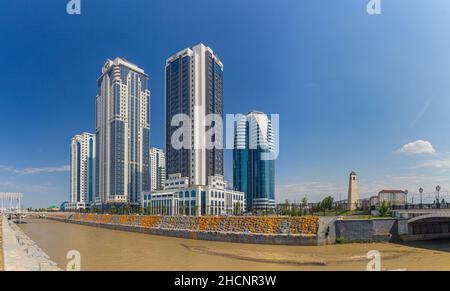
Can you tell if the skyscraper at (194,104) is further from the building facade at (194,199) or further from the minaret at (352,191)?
the minaret at (352,191)

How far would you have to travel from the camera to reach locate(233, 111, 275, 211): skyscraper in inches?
3445

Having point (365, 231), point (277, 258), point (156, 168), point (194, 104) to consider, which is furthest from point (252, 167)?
point (277, 258)

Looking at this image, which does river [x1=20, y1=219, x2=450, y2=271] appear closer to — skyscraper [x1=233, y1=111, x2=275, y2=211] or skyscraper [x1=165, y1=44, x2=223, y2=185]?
skyscraper [x1=165, y1=44, x2=223, y2=185]

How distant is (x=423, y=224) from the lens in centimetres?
2528

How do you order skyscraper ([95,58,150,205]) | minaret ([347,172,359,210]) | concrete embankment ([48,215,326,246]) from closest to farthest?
1. concrete embankment ([48,215,326,246])
2. minaret ([347,172,359,210])
3. skyscraper ([95,58,150,205])

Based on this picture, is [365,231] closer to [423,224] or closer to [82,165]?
[423,224]

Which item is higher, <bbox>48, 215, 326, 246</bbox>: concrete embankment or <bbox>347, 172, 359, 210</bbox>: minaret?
<bbox>347, 172, 359, 210</bbox>: minaret

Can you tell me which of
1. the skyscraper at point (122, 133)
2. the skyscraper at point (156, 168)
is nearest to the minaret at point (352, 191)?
the skyscraper at point (122, 133)

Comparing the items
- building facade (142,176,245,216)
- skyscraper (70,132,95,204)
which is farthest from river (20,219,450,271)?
skyscraper (70,132,95,204)

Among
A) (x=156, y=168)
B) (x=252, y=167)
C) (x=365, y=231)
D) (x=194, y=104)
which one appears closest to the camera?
(x=365, y=231)

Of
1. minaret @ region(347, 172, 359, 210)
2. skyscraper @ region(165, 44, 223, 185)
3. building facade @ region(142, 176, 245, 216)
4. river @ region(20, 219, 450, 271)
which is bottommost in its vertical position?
building facade @ region(142, 176, 245, 216)

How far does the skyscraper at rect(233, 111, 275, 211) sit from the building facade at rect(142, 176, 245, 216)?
1416 centimetres

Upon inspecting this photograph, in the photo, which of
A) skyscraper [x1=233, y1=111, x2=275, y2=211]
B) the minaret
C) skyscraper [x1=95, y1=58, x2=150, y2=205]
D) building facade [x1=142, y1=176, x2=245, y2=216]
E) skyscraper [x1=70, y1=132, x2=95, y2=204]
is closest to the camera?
the minaret

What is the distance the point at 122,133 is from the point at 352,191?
75050 mm
